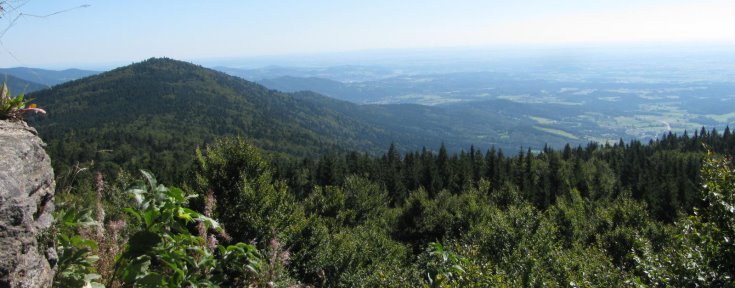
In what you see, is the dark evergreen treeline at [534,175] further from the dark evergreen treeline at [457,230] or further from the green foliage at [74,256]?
the green foliage at [74,256]

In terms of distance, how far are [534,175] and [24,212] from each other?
309ft

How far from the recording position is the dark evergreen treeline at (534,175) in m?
73.2

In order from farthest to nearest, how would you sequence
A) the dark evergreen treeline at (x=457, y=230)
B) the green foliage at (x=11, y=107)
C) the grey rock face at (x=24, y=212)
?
the dark evergreen treeline at (x=457, y=230) < the green foliage at (x=11, y=107) < the grey rock face at (x=24, y=212)

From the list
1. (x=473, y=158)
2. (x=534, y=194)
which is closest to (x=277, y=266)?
(x=534, y=194)

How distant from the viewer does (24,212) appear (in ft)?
8.71

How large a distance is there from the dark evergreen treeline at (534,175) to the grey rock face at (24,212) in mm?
72418

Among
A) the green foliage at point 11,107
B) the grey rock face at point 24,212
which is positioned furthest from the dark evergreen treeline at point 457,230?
the green foliage at point 11,107

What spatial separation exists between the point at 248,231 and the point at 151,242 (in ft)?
66.9

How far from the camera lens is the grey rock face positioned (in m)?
2.54

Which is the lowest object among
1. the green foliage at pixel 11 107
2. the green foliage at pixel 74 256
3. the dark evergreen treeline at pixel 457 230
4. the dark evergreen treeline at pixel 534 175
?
the dark evergreen treeline at pixel 534 175

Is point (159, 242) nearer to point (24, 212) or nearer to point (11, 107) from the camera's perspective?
point (24, 212)

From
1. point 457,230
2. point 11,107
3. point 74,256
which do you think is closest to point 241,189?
point 11,107

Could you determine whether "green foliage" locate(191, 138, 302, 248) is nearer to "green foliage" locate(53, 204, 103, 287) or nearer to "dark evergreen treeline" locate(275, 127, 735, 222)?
"green foliage" locate(53, 204, 103, 287)

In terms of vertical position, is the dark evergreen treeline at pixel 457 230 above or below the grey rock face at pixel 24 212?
below
